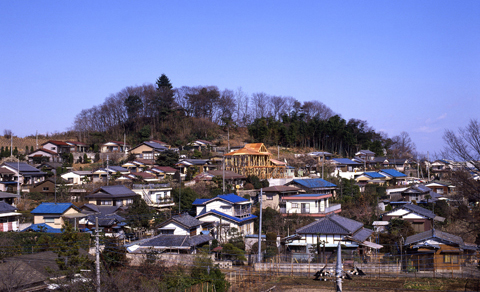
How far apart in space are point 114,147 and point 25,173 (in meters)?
11.7

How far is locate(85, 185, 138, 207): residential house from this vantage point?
25.0m

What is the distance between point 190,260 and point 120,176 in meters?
15.4

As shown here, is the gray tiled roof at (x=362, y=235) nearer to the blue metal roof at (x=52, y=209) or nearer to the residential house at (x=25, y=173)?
the blue metal roof at (x=52, y=209)

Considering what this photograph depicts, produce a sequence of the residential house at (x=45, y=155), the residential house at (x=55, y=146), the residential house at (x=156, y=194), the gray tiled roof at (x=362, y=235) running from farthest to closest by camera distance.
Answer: the residential house at (x=55, y=146)
the residential house at (x=45, y=155)
the residential house at (x=156, y=194)
the gray tiled roof at (x=362, y=235)

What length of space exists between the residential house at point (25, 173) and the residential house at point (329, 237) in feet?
66.5

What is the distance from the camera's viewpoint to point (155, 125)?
46250 millimetres

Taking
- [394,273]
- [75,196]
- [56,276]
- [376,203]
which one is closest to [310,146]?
[376,203]

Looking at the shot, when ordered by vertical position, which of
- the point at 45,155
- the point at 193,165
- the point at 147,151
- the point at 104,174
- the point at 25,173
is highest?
the point at 147,151

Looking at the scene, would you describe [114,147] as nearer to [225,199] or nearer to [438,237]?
[225,199]

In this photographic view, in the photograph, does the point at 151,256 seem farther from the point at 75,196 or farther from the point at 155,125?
the point at 155,125

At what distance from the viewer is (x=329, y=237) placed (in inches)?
757

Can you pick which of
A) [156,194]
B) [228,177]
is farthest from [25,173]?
[228,177]

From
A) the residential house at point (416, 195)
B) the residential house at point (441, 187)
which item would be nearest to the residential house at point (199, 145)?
the residential house at point (416, 195)

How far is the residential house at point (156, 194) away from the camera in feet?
84.7
